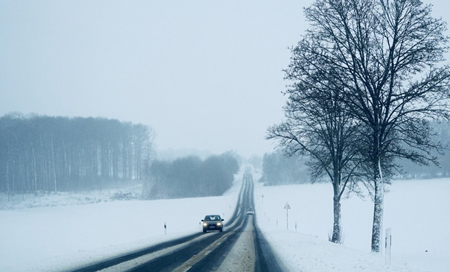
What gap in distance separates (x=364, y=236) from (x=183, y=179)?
8225 cm

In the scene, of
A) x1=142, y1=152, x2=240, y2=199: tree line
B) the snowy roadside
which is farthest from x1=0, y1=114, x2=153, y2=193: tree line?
the snowy roadside

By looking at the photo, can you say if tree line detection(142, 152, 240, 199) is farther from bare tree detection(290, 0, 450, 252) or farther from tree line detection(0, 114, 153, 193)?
bare tree detection(290, 0, 450, 252)

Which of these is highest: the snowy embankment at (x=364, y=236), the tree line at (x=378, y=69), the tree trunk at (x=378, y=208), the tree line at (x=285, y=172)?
the tree line at (x=378, y=69)

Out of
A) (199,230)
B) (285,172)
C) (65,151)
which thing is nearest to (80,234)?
→ (199,230)

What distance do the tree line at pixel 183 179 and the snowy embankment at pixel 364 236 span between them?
1350 inches

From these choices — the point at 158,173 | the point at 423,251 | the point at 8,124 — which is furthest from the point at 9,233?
the point at 158,173

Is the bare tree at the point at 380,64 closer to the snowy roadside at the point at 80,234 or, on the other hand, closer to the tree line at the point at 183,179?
the snowy roadside at the point at 80,234

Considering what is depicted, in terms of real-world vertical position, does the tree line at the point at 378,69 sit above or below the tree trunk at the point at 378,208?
above

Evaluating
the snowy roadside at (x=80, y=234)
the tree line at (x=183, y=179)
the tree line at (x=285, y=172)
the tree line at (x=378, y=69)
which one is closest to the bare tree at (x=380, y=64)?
the tree line at (x=378, y=69)

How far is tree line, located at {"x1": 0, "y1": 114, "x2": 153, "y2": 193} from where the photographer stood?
7569 centimetres

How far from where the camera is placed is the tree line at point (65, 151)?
75688 mm

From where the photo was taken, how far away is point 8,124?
79.1 meters

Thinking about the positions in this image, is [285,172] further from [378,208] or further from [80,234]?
[378,208]

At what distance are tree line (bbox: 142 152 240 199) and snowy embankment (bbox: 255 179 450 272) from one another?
112ft
